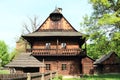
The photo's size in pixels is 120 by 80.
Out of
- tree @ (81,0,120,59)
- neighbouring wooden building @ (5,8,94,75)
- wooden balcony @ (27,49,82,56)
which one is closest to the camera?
tree @ (81,0,120,59)

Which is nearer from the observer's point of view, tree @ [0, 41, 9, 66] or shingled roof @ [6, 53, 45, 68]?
shingled roof @ [6, 53, 45, 68]

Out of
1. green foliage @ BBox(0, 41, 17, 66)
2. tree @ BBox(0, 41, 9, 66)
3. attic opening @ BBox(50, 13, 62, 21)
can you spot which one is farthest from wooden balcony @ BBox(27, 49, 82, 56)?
tree @ BBox(0, 41, 9, 66)

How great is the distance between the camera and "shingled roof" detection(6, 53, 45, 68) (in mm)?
35528

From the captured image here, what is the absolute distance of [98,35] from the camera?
31594 mm

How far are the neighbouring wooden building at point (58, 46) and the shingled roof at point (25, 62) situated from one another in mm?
1207

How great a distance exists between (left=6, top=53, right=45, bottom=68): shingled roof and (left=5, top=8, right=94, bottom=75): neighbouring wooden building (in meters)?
1.21

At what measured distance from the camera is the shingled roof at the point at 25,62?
35.5m

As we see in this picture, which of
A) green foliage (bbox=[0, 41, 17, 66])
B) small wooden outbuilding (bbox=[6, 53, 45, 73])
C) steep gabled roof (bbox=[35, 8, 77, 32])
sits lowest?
green foliage (bbox=[0, 41, 17, 66])

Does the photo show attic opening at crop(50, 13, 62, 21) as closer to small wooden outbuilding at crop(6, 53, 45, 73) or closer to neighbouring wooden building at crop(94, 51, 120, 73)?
small wooden outbuilding at crop(6, 53, 45, 73)

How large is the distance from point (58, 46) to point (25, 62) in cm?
650

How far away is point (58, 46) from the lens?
40438 mm

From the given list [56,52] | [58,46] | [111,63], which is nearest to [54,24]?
[58,46]

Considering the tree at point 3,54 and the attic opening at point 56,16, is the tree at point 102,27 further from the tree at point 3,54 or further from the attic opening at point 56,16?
the tree at point 3,54

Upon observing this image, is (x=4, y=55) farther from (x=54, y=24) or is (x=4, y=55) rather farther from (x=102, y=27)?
(x=102, y=27)
